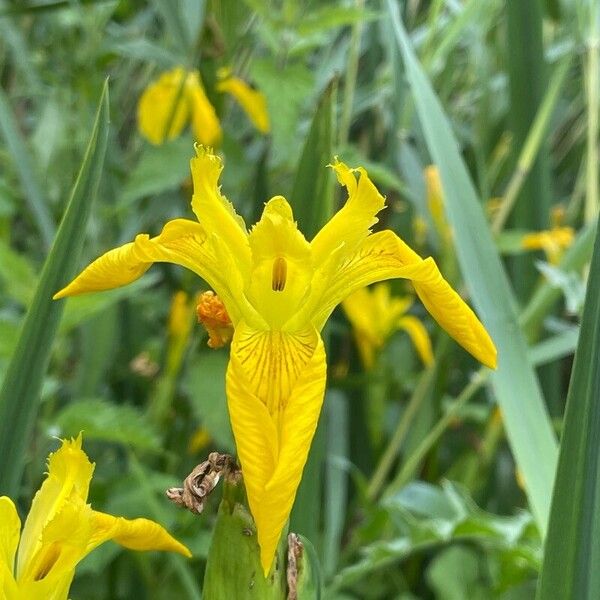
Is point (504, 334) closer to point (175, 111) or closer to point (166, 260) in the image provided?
point (166, 260)

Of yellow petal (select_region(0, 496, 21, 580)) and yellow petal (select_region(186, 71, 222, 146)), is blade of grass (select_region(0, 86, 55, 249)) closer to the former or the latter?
yellow petal (select_region(186, 71, 222, 146))

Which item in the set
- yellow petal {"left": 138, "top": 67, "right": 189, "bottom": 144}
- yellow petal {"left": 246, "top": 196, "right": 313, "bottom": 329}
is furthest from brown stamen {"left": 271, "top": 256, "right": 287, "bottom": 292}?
yellow petal {"left": 138, "top": 67, "right": 189, "bottom": 144}

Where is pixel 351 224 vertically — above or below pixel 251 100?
below

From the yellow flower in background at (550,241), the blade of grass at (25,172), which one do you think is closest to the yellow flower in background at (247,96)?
the blade of grass at (25,172)

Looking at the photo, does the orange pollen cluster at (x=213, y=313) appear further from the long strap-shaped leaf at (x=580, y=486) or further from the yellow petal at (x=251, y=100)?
the yellow petal at (x=251, y=100)

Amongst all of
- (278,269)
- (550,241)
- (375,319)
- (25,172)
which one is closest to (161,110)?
(25,172)

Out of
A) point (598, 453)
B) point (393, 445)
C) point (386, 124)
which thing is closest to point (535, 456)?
point (598, 453)
